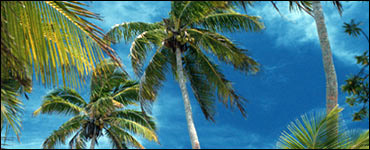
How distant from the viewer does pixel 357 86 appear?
22.9 ft

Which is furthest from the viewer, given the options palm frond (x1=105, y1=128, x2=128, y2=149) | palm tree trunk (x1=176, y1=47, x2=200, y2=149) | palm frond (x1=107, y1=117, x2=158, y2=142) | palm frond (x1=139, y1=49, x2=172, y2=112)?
palm frond (x1=105, y1=128, x2=128, y2=149)

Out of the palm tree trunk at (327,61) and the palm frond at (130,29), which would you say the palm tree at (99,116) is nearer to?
the palm frond at (130,29)

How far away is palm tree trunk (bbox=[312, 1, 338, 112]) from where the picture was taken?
577cm

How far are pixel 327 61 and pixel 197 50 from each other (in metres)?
7.10

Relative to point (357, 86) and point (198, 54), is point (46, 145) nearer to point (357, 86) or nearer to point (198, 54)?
point (198, 54)

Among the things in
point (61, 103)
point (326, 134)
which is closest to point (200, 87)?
point (61, 103)

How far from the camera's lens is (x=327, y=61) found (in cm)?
614

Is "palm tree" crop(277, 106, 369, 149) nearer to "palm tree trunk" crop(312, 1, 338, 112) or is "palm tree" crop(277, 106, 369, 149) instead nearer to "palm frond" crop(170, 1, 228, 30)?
"palm tree trunk" crop(312, 1, 338, 112)

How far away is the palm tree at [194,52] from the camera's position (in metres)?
12.1

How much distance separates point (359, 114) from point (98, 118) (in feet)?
40.4

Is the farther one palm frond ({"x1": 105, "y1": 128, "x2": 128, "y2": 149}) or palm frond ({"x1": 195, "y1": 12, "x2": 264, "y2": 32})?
palm frond ({"x1": 105, "y1": 128, "x2": 128, "y2": 149})

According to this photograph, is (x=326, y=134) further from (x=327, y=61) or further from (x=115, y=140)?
(x=115, y=140)

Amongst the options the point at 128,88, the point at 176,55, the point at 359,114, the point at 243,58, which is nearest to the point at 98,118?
the point at 128,88

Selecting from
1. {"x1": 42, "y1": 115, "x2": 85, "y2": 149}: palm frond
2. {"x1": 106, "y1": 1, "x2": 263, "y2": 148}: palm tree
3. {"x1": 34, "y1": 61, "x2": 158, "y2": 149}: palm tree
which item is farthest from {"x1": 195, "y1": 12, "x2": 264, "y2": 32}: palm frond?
Result: {"x1": 42, "y1": 115, "x2": 85, "y2": 149}: palm frond
